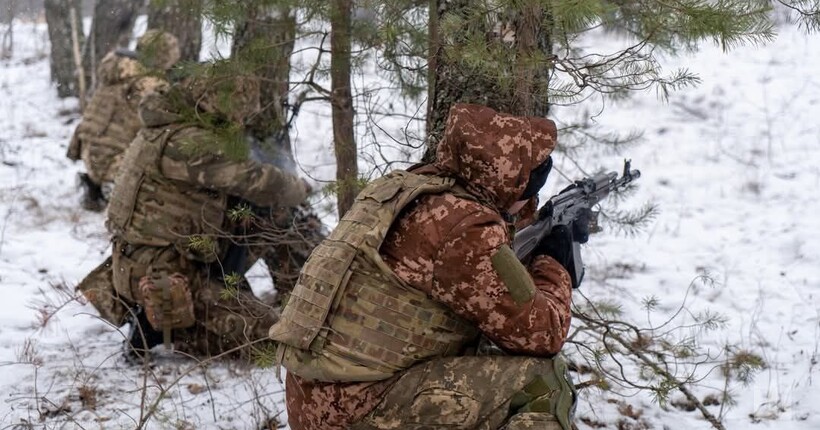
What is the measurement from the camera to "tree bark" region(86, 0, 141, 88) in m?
11.0

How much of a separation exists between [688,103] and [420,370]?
25.7ft

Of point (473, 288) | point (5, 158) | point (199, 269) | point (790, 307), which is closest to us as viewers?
point (473, 288)

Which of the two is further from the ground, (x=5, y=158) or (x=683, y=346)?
(x=5, y=158)

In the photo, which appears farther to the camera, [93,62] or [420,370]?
[93,62]

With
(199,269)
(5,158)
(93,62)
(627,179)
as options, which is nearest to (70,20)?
(93,62)

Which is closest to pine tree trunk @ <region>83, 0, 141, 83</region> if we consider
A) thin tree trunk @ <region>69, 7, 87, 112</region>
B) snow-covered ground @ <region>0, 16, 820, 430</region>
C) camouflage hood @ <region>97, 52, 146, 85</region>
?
thin tree trunk @ <region>69, 7, 87, 112</region>

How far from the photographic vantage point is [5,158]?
882 cm

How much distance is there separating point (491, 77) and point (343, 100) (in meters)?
1.56

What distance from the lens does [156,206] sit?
4.46 m

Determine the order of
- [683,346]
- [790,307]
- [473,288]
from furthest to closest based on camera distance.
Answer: [790,307]
[683,346]
[473,288]

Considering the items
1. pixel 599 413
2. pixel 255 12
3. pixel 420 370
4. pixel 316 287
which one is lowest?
pixel 599 413

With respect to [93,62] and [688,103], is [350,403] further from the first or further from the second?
[93,62]

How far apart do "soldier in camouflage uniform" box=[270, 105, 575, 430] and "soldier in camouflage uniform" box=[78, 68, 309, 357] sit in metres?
1.71

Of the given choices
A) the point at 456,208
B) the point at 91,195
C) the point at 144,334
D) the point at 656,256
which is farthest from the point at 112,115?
the point at 456,208
